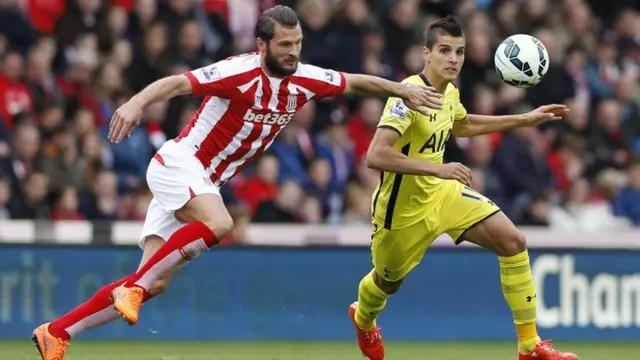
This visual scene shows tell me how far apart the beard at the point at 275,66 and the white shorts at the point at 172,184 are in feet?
2.67

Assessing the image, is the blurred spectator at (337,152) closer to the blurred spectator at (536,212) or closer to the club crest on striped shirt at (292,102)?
the blurred spectator at (536,212)

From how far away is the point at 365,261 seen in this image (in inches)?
577

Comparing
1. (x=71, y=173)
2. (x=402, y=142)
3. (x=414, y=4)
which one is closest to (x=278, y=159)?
(x=71, y=173)

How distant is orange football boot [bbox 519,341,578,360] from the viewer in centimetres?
952

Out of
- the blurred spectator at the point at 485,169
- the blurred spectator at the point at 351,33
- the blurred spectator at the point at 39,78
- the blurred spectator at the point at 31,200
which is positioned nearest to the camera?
the blurred spectator at the point at 31,200

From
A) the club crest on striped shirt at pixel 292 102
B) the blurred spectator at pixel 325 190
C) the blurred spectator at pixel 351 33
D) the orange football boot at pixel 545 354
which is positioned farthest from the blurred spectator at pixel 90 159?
the orange football boot at pixel 545 354

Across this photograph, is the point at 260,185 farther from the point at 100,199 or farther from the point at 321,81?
the point at 321,81

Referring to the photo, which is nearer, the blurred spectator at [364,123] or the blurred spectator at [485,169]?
the blurred spectator at [485,169]

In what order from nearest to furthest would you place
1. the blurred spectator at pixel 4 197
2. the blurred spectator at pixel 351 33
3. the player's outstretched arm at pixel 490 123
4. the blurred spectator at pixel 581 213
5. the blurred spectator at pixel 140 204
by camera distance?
the player's outstretched arm at pixel 490 123 → the blurred spectator at pixel 4 197 → the blurred spectator at pixel 140 204 → the blurred spectator at pixel 581 213 → the blurred spectator at pixel 351 33

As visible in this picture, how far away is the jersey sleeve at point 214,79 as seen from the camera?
8.95m

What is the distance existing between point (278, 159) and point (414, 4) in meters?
3.68

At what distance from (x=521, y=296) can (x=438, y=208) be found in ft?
2.89

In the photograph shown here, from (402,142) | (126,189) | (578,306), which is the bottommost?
(578,306)

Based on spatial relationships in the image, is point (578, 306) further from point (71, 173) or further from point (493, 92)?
point (71, 173)
